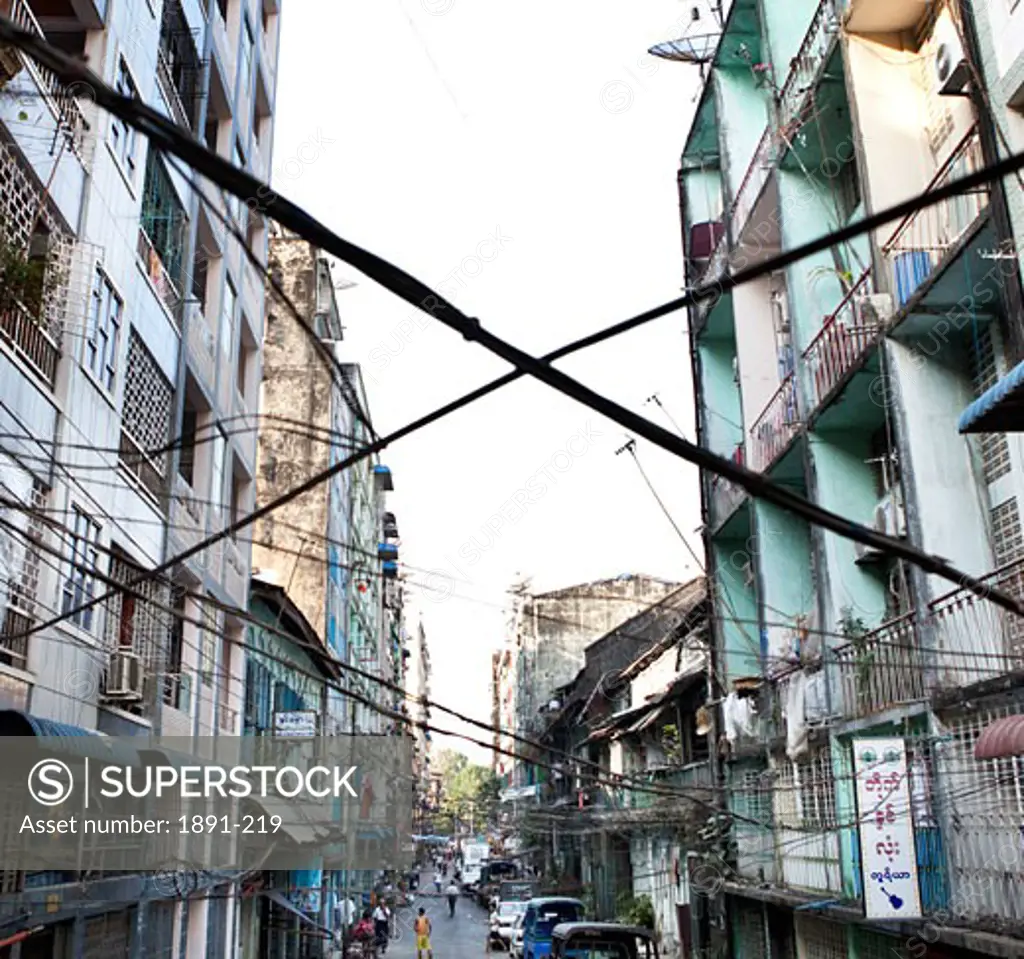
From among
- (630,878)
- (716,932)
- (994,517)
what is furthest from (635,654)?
(994,517)

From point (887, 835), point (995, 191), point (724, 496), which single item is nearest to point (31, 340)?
point (995, 191)

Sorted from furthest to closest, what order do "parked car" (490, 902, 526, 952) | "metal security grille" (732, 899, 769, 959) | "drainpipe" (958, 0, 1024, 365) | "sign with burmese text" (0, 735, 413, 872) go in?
"parked car" (490, 902, 526, 952) → "metal security grille" (732, 899, 769, 959) → "drainpipe" (958, 0, 1024, 365) → "sign with burmese text" (0, 735, 413, 872)

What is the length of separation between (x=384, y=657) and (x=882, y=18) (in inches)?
2151

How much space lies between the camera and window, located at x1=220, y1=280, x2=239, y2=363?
21.1 meters

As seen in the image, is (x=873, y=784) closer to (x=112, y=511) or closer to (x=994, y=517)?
(x=994, y=517)

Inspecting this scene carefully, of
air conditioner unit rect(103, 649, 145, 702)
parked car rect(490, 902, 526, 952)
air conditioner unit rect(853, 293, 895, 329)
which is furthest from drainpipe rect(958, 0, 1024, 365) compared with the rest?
parked car rect(490, 902, 526, 952)

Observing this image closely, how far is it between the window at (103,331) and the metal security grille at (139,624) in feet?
7.51

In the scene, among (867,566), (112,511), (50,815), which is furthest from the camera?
(867,566)

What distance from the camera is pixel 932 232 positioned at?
14.1 metres

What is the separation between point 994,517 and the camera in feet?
42.9

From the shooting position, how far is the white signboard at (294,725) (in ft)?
74.5

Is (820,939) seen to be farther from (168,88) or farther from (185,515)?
(168,88)

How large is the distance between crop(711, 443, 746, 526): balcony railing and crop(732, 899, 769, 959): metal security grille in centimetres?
703

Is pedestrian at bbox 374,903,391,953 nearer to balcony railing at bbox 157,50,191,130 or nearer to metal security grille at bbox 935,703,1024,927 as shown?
balcony railing at bbox 157,50,191,130
